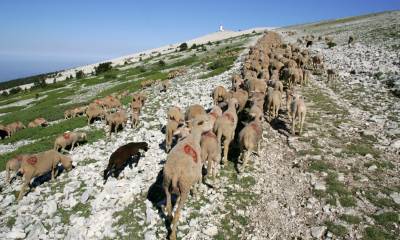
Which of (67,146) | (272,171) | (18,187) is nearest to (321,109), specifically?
(272,171)

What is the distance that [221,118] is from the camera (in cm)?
1591

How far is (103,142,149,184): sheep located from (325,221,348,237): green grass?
8291mm

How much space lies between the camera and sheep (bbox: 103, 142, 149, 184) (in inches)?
595

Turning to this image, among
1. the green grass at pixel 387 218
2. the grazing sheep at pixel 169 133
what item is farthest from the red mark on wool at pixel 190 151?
the green grass at pixel 387 218

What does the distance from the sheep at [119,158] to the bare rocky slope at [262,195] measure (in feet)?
1.59

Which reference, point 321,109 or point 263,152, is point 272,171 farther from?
point 321,109

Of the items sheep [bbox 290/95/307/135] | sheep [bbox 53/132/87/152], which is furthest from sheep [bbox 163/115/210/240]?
sheep [bbox 53/132/87/152]

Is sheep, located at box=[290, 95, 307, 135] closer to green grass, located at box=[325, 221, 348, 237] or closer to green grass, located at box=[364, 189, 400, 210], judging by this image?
green grass, located at box=[364, 189, 400, 210]

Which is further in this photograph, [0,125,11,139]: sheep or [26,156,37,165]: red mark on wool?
[0,125,11,139]: sheep

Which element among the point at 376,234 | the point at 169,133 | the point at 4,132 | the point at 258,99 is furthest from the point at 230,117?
the point at 4,132

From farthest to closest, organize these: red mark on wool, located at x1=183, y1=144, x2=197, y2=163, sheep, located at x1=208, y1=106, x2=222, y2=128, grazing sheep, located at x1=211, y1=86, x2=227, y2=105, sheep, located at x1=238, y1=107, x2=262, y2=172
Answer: grazing sheep, located at x1=211, y1=86, x2=227, y2=105, sheep, located at x1=208, y1=106, x2=222, y2=128, sheep, located at x1=238, y1=107, x2=262, y2=172, red mark on wool, located at x1=183, y1=144, x2=197, y2=163

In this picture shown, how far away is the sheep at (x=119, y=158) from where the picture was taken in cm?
1512

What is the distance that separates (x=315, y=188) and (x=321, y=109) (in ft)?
34.1

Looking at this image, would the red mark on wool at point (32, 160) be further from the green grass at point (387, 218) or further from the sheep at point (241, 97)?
the green grass at point (387, 218)
